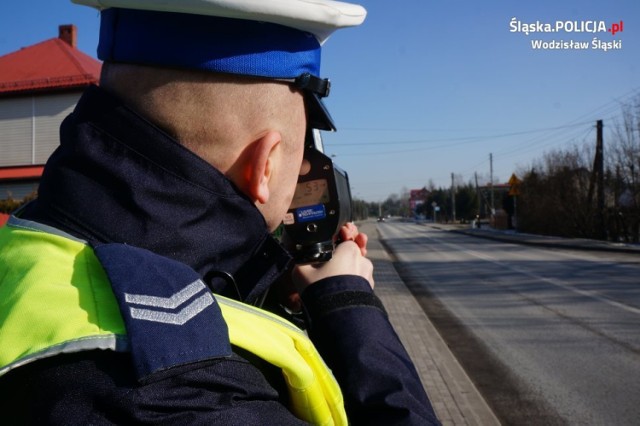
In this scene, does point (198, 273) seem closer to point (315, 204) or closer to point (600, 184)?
point (315, 204)

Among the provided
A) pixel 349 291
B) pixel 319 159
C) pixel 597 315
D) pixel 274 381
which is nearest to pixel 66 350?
pixel 274 381

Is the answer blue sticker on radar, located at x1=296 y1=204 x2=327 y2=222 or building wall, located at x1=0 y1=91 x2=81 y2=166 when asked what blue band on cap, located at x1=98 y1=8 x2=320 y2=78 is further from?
building wall, located at x1=0 y1=91 x2=81 y2=166

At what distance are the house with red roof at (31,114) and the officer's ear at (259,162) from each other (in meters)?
20.5

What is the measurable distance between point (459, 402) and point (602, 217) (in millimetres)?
28183

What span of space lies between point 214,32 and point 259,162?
0.23 metres

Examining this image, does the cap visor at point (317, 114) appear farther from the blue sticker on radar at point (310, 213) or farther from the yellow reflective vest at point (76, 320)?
the yellow reflective vest at point (76, 320)

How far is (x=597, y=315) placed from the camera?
929 cm

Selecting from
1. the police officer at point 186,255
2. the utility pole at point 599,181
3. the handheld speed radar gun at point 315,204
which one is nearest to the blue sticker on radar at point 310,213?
the handheld speed radar gun at point 315,204

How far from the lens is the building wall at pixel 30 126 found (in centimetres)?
2020

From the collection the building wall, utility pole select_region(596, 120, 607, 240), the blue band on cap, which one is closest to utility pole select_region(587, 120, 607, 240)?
utility pole select_region(596, 120, 607, 240)

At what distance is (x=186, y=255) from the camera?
0.96m

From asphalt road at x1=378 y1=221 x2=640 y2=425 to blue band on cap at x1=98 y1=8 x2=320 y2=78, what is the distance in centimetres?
469

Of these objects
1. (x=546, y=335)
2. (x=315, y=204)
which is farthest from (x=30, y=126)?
(x=315, y=204)

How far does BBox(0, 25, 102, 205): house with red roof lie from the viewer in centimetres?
2012
